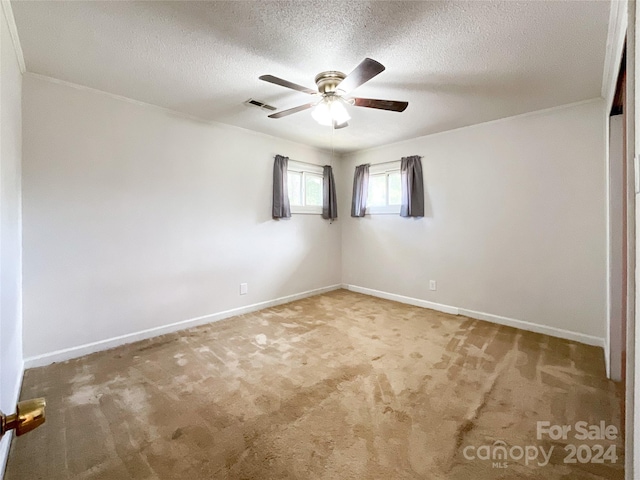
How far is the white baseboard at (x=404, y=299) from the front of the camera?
3.70 meters

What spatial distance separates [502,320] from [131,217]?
4081mm

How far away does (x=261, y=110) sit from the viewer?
2990 millimetres

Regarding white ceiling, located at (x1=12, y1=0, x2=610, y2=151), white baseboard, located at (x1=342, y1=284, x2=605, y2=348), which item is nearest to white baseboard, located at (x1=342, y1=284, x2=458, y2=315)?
white baseboard, located at (x1=342, y1=284, x2=605, y2=348)

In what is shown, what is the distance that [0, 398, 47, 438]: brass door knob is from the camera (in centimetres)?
60

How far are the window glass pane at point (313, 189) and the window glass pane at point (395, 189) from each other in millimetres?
1119

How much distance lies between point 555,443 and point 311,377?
4.83ft

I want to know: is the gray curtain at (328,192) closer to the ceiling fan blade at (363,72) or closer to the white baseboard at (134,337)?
the white baseboard at (134,337)

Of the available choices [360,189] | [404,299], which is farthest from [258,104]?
[404,299]

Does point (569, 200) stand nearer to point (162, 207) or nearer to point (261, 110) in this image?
point (261, 110)

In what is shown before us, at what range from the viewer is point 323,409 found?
180cm

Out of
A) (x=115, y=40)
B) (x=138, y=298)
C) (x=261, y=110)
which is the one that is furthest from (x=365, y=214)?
(x=115, y=40)

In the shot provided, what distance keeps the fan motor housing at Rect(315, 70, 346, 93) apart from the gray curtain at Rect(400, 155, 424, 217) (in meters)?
2.02

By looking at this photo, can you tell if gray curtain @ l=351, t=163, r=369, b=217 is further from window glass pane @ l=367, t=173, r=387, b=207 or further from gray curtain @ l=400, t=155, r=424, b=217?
gray curtain @ l=400, t=155, r=424, b=217

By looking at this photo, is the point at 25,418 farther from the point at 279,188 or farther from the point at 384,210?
the point at 384,210
